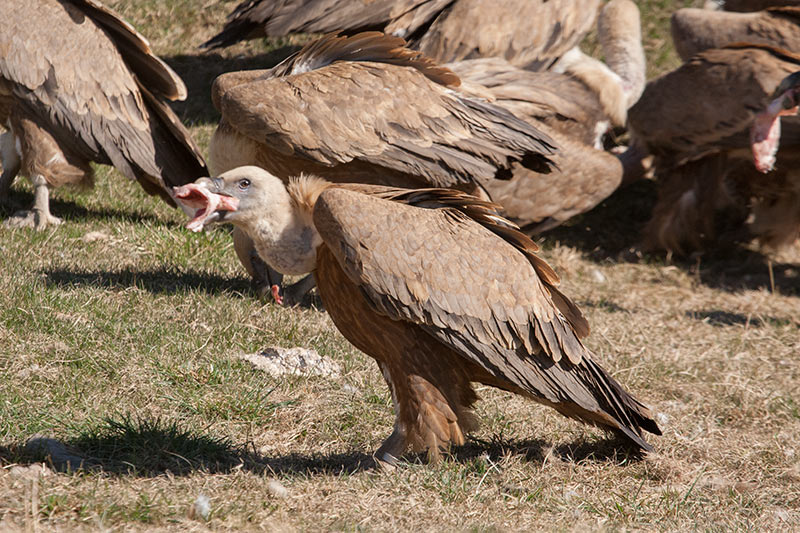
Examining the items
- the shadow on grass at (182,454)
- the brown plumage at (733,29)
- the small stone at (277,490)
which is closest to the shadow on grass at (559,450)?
the shadow on grass at (182,454)

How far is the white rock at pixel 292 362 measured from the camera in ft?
14.3

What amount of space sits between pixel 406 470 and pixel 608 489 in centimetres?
75

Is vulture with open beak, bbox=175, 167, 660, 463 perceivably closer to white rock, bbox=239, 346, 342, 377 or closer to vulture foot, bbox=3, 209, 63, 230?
white rock, bbox=239, 346, 342, 377

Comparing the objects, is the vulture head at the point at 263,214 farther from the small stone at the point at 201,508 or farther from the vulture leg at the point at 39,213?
the vulture leg at the point at 39,213

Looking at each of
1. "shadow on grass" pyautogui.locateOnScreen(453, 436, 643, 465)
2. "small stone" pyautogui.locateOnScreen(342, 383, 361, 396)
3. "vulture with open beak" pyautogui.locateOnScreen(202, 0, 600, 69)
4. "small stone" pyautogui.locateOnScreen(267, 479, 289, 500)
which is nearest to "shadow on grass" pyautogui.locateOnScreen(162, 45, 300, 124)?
"vulture with open beak" pyautogui.locateOnScreen(202, 0, 600, 69)

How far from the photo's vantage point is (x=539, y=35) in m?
6.99

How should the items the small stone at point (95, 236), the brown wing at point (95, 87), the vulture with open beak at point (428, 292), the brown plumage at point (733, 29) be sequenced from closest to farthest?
the vulture with open beak at point (428, 292) < the brown wing at point (95, 87) < the small stone at point (95, 236) < the brown plumage at point (733, 29)

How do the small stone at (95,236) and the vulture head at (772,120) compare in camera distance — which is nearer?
the small stone at (95,236)

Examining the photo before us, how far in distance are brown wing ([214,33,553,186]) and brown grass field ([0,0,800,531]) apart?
92 cm

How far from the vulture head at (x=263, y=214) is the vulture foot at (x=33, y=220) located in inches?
112

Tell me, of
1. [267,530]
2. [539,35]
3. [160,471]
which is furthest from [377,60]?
[267,530]

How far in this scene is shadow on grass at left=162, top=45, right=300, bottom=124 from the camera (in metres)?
8.06

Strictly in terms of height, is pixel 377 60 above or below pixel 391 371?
above

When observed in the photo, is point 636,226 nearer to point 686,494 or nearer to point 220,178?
point 686,494
